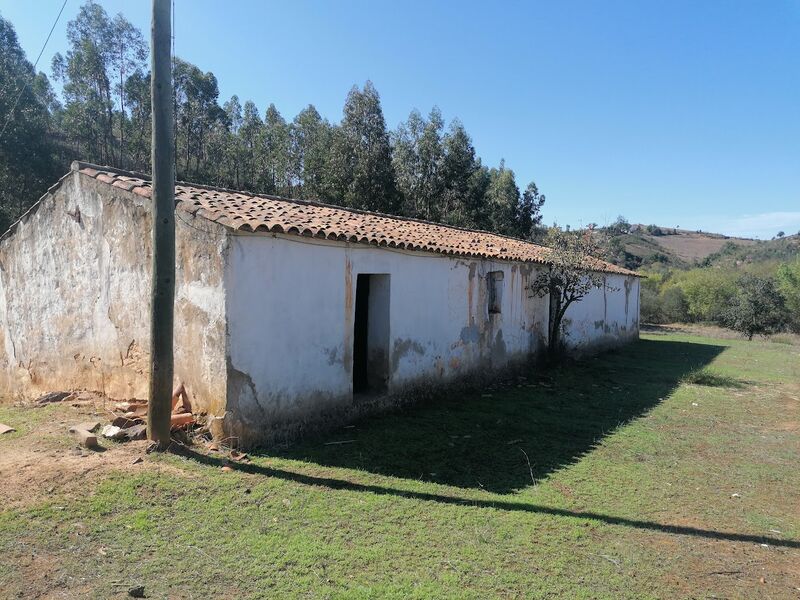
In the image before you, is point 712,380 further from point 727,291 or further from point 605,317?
point 727,291

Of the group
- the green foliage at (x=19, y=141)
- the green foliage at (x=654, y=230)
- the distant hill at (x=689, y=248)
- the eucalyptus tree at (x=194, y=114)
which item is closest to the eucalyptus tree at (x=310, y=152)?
the eucalyptus tree at (x=194, y=114)

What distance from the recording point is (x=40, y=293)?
8.98 m

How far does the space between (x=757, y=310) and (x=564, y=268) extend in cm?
1831

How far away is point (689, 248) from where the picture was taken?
6981 cm

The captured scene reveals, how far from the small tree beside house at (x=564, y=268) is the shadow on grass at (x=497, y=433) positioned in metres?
2.06

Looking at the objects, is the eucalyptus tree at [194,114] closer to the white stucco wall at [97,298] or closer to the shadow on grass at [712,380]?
the white stucco wall at [97,298]

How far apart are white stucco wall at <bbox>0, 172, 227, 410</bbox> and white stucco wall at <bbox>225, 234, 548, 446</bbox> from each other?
1.02ft

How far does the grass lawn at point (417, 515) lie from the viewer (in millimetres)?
3727

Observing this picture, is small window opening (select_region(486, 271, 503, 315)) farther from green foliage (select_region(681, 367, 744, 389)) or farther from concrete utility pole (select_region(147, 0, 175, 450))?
concrete utility pole (select_region(147, 0, 175, 450))

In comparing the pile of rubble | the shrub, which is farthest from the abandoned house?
the shrub

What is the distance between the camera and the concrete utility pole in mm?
5430

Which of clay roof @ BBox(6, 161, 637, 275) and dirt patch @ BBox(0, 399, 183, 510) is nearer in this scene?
dirt patch @ BBox(0, 399, 183, 510)

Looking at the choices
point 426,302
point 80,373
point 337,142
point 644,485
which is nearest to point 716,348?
point 426,302

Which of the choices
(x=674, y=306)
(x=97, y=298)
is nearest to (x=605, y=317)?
(x=97, y=298)
